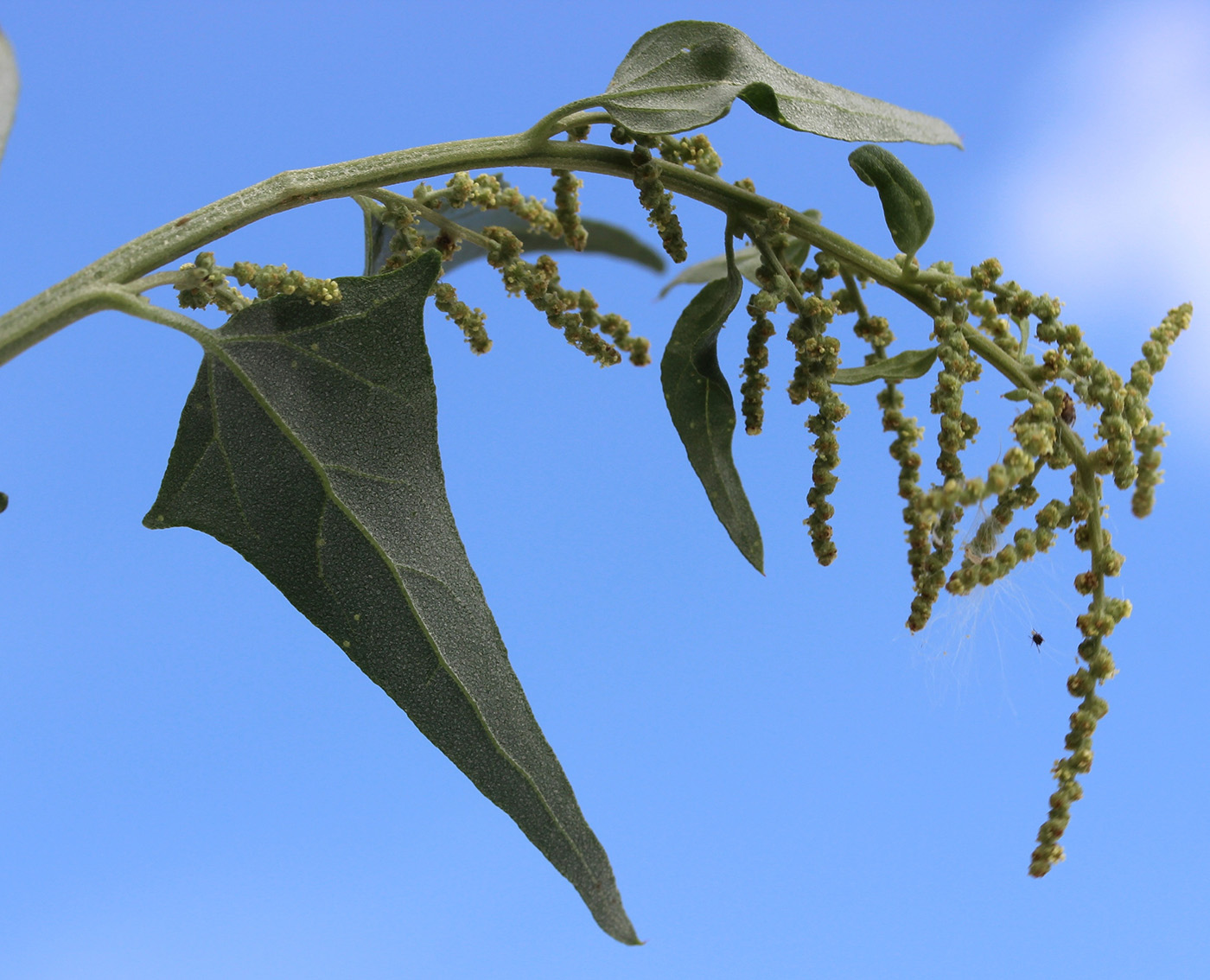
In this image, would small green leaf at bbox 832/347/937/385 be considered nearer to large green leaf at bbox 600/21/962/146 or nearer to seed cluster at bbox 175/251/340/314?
large green leaf at bbox 600/21/962/146

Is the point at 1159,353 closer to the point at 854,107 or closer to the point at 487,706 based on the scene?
the point at 854,107

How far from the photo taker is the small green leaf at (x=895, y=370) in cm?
123

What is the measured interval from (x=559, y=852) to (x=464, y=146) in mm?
760

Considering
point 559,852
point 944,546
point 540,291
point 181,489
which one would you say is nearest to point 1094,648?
point 944,546

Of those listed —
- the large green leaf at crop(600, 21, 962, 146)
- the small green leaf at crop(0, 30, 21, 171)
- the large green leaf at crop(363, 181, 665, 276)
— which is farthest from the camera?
the large green leaf at crop(363, 181, 665, 276)

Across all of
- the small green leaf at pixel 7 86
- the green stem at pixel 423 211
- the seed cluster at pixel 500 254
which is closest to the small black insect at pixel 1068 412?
the seed cluster at pixel 500 254

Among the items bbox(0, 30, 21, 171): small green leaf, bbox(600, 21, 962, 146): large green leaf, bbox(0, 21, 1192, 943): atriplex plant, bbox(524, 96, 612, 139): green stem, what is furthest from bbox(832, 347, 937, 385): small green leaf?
bbox(0, 30, 21, 171): small green leaf

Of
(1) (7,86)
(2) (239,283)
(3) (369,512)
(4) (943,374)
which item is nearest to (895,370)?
(4) (943,374)

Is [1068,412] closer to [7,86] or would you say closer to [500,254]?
[500,254]

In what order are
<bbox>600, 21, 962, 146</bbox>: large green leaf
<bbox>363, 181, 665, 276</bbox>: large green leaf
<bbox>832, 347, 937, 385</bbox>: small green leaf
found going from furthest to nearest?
<bbox>363, 181, 665, 276</bbox>: large green leaf
<bbox>832, 347, 937, 385</bbox>: small green leaf
<bbox>600, 21, 962, 146</bbox>: large green leaf

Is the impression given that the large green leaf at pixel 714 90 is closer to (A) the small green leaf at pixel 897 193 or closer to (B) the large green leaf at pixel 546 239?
(A) the small green leaf at pixel 897 193

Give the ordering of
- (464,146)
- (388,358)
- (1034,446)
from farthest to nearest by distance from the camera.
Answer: (464,146)
(388,358)
(1034,446)

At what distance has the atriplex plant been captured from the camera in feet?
3.46

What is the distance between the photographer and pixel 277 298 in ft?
3.40
